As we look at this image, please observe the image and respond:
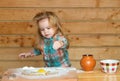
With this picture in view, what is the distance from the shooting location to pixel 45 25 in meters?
2.26

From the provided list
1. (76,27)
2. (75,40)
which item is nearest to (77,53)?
(75,40)

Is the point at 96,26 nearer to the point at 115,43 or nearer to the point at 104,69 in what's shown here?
the point at 115,43

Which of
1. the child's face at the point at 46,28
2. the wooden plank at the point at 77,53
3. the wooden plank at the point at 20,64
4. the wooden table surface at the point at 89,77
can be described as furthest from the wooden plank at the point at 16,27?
the wooden table surface at the point at 89,77

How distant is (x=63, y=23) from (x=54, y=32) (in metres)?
0.92

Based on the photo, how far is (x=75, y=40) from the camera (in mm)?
3240

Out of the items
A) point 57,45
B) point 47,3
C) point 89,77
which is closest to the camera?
point 89,77

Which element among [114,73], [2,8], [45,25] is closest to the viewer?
[114,73]

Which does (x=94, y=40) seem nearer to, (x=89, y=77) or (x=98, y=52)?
(x=98, y=52)

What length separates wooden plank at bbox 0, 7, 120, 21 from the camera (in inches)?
126

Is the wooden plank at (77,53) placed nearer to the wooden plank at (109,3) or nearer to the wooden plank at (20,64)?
the wooden plank at (20,64)

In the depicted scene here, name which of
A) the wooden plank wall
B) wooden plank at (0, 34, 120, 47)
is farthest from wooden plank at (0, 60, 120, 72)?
wooden plank at (0, 34, 120, 47)

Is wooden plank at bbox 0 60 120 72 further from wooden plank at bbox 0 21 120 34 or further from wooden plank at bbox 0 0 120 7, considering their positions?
wooden plank at bbox 0 0 120 7

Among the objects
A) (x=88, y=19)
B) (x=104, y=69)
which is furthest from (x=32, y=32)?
(x=104, y=69)

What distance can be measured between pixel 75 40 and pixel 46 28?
3.36ft
